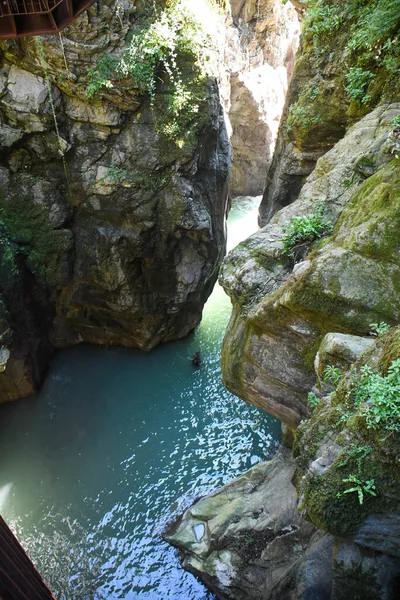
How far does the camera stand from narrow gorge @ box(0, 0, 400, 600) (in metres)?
4.59

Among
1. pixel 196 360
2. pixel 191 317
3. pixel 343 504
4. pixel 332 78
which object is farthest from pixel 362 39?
pixel 196 360

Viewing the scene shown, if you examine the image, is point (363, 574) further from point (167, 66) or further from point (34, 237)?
point (167, 66)

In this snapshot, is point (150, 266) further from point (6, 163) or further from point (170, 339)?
point (6, 163)

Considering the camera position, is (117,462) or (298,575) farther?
(117,462)

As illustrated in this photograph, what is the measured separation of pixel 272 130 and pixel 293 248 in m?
22.6

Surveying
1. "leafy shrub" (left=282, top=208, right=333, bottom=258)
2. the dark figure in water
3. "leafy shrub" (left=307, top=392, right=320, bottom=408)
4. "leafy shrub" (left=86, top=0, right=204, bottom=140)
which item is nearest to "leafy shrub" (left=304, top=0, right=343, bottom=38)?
"leafy shrub" (left=86, top=0, right=204, bottom=140)

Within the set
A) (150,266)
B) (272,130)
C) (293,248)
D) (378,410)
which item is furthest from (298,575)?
(272,130)

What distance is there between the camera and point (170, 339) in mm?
14312

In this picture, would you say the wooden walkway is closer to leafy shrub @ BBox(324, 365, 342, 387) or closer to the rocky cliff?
the rocky cliff

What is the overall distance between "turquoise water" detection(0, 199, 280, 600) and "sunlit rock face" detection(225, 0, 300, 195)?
15588 millimetres

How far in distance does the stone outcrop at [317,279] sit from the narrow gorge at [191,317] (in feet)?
0.11

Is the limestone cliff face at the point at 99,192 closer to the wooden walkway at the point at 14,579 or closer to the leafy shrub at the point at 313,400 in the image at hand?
the wooden walkway at the point at 14,579

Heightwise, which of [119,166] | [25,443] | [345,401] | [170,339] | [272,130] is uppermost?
[272,130]

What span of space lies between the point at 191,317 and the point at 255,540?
7.86m
